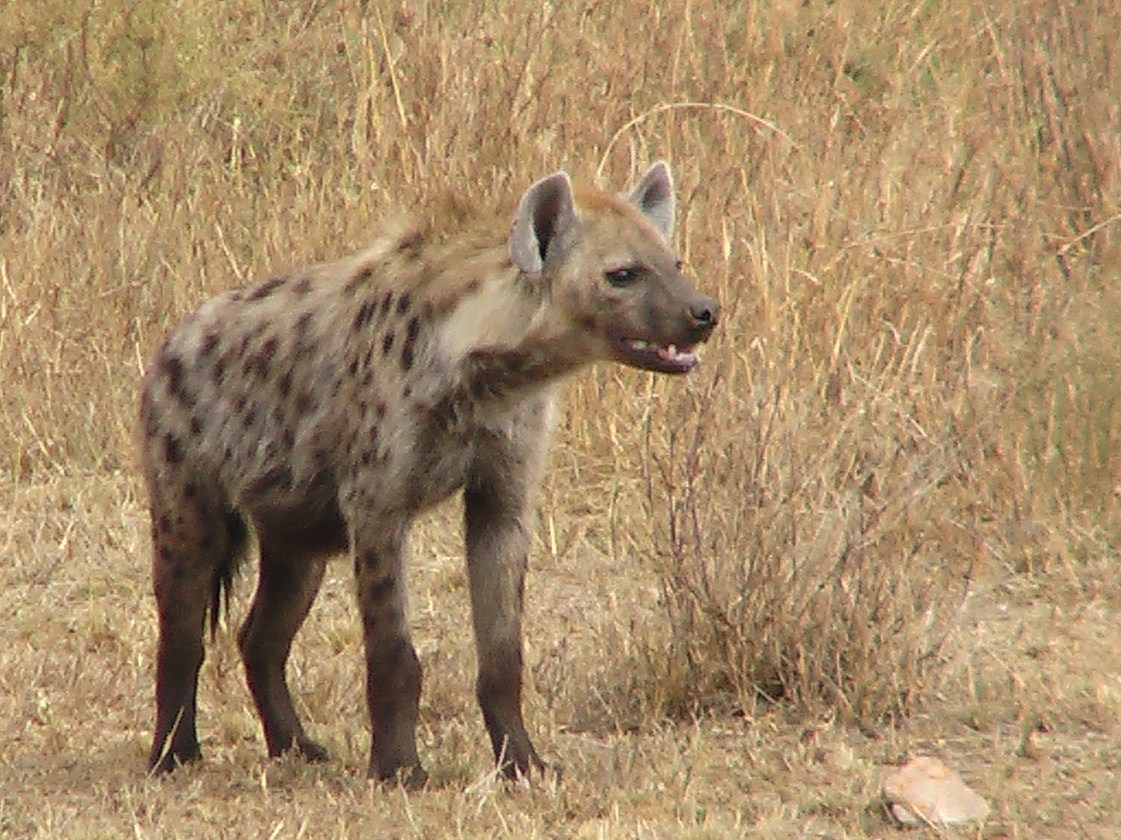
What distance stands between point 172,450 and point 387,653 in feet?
2.18

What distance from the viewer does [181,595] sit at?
4.48m

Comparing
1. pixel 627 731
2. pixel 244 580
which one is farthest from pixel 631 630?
pixel 244 580

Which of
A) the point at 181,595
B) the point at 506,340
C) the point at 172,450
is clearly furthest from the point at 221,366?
the point at 506,340

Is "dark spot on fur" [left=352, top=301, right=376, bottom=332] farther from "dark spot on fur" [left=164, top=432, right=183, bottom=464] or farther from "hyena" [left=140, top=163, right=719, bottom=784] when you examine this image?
"dark spot on fur" [left=164, top=432, right=183, bottom=464]

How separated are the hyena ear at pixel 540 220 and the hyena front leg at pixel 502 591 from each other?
0.39 meters

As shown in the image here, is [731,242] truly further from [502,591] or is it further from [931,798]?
[931,798]

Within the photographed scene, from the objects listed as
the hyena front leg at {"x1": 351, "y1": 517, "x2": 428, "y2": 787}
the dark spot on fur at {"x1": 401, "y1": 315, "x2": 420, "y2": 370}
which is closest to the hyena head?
the dark spot on fur at {"x1": 401, "y1": 315, "x2": 420, "y2": 370}

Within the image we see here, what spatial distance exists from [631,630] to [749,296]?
147cm

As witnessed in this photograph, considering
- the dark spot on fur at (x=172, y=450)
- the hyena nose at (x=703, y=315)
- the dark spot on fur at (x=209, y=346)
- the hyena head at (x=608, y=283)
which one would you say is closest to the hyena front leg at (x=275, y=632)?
the dark spot on fur at (x=172, y=450)

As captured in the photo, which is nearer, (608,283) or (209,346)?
(608,283)

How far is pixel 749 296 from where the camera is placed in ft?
19.8

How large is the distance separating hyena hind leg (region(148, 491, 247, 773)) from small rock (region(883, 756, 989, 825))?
55.0 inches

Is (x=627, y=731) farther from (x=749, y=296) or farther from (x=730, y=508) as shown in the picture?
(x=749, y=296)

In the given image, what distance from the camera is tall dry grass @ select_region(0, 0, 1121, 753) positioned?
4.70m
